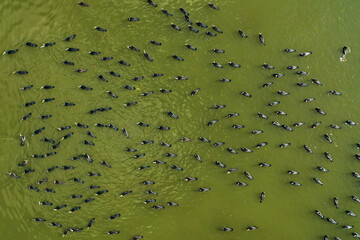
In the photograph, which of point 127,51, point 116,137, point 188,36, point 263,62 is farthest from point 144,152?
point 263,62

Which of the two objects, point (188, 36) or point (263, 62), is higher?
point (188, 36)

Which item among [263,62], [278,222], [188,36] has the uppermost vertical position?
[188,36]

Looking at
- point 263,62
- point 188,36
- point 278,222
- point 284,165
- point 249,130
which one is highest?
point 188,36

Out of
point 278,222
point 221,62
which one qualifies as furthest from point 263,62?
point 278,222

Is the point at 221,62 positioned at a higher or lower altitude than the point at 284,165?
higher

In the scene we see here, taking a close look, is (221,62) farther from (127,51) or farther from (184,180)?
(184,180)

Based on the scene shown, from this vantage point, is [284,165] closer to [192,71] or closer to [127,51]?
[192,71]
